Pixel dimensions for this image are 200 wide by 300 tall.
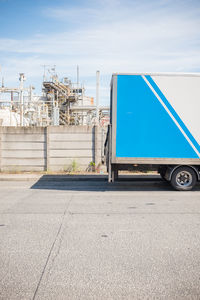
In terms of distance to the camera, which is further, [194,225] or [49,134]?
[49,134]

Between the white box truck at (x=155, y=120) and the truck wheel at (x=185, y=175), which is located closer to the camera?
the white box truck at (x=155, y=120)

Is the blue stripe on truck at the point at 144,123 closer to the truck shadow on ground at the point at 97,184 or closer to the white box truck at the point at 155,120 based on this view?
the white box truck at the point at 155,120

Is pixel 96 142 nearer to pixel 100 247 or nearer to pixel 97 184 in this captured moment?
pixel 97 184

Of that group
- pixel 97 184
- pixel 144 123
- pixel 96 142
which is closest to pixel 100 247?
pixel 144 123

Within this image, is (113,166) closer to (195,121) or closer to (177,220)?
(195,121)

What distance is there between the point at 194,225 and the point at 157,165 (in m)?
3.71

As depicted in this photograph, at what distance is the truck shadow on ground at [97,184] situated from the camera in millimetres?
9391

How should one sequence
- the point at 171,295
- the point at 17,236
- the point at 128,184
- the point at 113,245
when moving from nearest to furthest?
1. the point at 171,295
2. the point at 113,245
3. the point at 17,236
4. the point at 128,184

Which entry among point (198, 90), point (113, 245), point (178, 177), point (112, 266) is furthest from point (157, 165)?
point (112, 266)

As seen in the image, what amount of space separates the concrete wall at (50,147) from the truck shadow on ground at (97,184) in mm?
1484

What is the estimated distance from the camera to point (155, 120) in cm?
842

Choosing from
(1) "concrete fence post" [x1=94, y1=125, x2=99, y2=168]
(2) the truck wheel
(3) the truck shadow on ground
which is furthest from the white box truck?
(1) "concrete fence post" [x1=94, y1=125, x2=99, y2=168]

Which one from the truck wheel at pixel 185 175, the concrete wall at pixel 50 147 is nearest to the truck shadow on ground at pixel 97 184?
the truck wheel at pixel 185 175

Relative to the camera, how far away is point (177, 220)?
5.71 m
